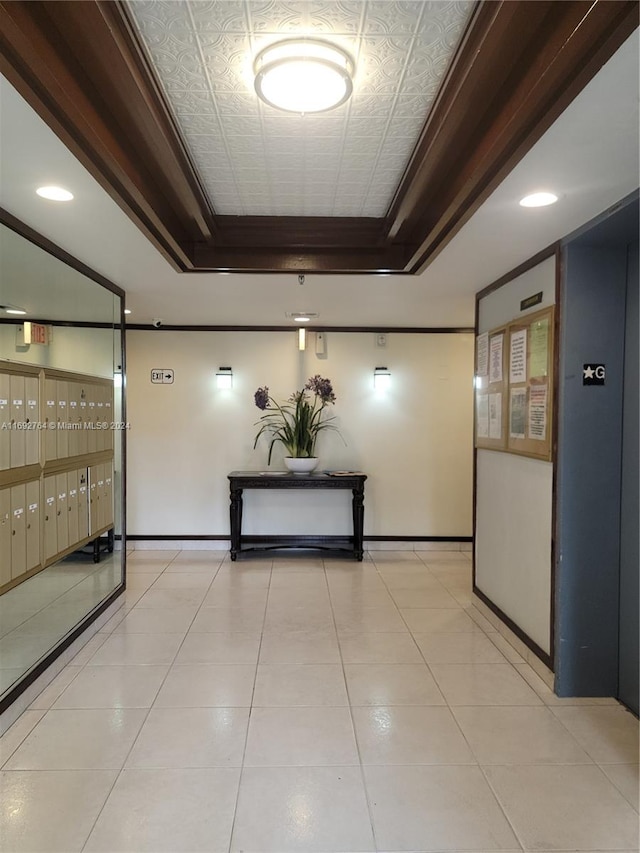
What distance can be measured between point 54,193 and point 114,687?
2.55 metres

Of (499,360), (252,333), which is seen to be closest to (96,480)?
(252,333)

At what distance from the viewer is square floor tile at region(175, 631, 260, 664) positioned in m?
3.27

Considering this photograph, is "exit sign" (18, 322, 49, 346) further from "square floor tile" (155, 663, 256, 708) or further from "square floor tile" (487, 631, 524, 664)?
"square floor tile" (487, 631, 524, 664)

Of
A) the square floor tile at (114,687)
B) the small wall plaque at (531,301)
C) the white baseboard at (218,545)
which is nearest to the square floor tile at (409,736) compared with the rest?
the square floor tile at (114,687)

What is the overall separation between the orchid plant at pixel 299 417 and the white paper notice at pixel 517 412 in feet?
8.12

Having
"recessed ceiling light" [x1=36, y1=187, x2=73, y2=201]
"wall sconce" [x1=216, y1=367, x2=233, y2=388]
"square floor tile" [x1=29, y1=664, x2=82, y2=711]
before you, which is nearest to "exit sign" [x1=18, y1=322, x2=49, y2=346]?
"recessed ceiling light" [x1=36, y1=187, x2=73, y2=201]

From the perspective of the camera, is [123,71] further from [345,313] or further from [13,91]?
[345,313]

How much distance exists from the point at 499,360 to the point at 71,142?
2908mm

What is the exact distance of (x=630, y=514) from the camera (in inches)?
108

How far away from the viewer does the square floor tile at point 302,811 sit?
1875 millimetres

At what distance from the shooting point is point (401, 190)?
2783 mm

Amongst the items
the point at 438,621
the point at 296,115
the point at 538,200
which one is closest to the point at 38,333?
the point at 296,115

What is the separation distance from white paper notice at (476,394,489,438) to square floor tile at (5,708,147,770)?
2.92 meters

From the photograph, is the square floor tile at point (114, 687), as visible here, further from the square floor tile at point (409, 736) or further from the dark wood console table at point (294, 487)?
the dark wood console table at point (294, 487)
